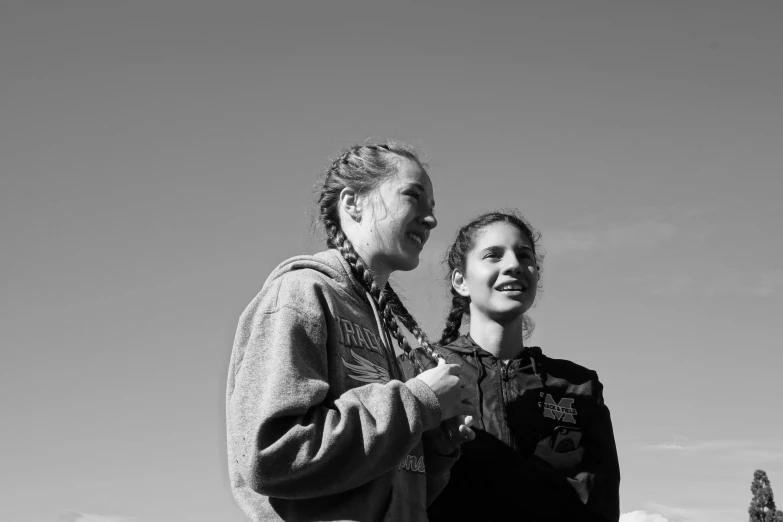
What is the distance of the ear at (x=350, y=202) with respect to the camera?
13.3 ft

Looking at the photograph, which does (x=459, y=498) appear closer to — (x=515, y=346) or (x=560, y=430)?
(x=560, y=430)

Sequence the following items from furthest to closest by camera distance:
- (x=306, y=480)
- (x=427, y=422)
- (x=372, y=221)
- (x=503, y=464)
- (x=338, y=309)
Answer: (x=503, y=464) < (x=372, y=221) < (x=338, y=309) < (x=427, y=422) < (x=306, y=480)

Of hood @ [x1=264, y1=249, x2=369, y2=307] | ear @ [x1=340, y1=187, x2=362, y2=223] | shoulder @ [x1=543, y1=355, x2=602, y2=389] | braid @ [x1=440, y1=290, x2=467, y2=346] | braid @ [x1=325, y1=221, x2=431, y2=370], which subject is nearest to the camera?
hood @ [x1=264, y1=249, x2=369, y2=307]

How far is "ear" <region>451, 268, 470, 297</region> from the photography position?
18.3ft

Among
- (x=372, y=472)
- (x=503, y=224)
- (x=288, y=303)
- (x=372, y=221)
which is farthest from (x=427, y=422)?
(x=503, y=224)

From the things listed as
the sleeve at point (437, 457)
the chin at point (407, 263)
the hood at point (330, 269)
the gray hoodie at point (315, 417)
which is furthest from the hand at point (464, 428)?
the chin at point (407, 263)

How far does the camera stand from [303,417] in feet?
9.99

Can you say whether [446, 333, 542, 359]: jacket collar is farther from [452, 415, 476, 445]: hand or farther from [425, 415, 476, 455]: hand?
[452, 415, 476, 445]: hand

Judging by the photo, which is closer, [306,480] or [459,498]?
[306,480]

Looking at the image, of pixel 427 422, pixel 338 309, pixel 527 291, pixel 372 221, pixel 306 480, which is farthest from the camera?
pixel 527 291

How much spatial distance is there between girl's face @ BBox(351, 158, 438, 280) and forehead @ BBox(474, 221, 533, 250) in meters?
1.43

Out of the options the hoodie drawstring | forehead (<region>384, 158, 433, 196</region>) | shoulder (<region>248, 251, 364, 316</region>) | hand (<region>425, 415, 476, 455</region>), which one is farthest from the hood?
the hoodie drawstring

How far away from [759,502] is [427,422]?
38267 millimetres

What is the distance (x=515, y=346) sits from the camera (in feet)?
17.4
